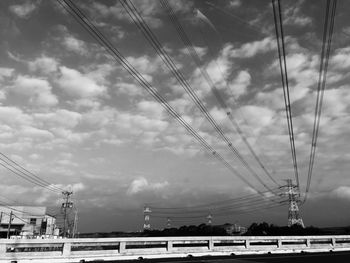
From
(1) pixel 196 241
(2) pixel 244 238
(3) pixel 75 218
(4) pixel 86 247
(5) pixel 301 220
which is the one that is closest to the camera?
(4) pixel 86 247

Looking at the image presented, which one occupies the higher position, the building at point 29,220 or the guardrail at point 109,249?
the building at point 29,220

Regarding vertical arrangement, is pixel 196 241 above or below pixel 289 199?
below

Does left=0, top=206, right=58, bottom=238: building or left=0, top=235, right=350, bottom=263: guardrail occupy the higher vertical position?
left=0, top=206, right=58, bottom=238: building

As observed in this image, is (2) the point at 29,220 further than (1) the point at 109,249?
Yes

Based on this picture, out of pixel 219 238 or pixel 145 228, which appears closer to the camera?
pixel 219 238

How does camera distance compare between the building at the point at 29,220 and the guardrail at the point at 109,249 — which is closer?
the guardrail at the point at 109,249

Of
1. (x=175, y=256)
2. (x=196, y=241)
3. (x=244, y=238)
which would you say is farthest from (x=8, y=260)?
(x=244, y=238)

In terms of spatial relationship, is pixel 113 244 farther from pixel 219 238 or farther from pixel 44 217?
pixel 44 217

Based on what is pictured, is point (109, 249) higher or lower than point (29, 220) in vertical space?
lower

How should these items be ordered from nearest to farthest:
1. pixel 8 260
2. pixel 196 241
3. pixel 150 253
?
1. pixel 8 260
2. pixel 150 253
3. pixel 196 241

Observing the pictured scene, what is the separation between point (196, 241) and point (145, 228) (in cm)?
13096

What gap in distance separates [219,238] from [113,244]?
884cm

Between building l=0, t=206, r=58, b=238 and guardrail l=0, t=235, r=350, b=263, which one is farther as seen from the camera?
building l=0, t=206, r=58, b=238

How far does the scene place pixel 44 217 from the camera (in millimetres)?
117438
